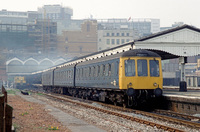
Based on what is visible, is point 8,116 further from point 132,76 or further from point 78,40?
point 78,40

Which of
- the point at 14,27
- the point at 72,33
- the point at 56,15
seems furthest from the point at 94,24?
the point at 56,15

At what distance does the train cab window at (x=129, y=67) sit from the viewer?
18844mm

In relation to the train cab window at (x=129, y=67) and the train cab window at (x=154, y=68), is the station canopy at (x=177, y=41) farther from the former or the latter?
the train cab window at (x=129, y=67)

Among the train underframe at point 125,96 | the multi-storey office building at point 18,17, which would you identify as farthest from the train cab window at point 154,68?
the multi-storey office building at point 18,17

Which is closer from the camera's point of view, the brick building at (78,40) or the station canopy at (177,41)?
the station canopy at (177,41)

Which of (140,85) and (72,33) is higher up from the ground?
(72,33)

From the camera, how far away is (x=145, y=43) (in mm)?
28125

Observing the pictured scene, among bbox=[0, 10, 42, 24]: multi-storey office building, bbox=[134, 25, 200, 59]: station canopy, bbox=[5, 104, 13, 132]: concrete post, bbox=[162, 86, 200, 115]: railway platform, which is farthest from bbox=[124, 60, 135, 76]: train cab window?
bbox=[0, 10, 42, 24]: multi-storey office building

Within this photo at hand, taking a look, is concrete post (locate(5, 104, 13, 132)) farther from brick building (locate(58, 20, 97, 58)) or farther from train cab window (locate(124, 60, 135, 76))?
brick building (locate(58, 20, 97, 58))

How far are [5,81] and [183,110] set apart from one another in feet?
303

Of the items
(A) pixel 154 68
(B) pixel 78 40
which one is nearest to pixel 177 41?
(A) pixel 154 68

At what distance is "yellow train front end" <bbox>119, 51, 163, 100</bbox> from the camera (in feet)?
61.7

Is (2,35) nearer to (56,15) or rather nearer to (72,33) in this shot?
(72,33)

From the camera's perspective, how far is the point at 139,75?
61.9 ft
